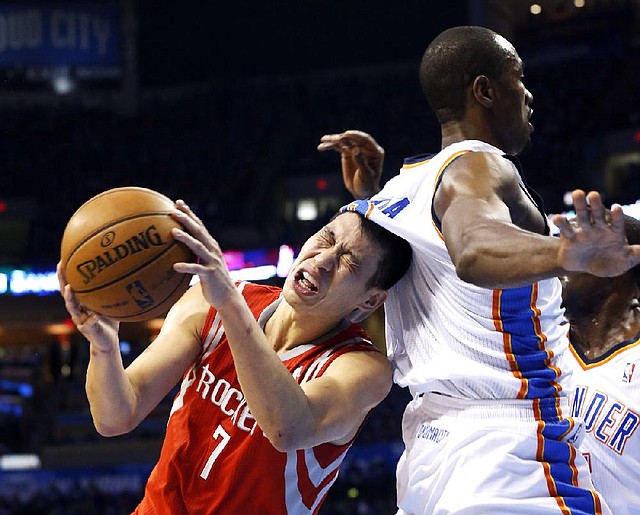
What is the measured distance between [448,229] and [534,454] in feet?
2.25

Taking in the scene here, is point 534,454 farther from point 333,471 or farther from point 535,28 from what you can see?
point 535,28

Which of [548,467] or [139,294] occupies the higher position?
[139,294]

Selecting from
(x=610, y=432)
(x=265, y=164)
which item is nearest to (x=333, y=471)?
(x=610, y=432)

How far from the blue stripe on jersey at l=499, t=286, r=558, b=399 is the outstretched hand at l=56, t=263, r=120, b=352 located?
42.7 inches

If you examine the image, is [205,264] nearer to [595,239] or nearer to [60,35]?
[595,239]

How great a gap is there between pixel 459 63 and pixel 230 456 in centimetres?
132

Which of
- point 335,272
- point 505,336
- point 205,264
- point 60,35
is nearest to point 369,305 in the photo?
point 335,272

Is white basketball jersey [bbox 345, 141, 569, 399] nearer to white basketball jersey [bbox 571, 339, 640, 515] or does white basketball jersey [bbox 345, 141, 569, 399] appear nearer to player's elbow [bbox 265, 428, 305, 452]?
player's elbow [bbox 265, 428, 305, 452]

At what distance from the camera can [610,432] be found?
2.99 meters

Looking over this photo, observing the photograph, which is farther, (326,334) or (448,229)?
(326,334)

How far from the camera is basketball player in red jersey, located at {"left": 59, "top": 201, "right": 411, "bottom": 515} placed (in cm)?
265

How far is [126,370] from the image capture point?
2834 mm

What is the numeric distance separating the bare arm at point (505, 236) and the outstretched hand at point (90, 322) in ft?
3.23

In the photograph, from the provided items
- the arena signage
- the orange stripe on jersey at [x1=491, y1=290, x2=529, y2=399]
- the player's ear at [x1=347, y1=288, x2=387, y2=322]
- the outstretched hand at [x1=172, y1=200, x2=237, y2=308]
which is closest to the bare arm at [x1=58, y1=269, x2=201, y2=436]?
the outstretched hand at [x1=172, y1=200, x2=237, y2=308]
